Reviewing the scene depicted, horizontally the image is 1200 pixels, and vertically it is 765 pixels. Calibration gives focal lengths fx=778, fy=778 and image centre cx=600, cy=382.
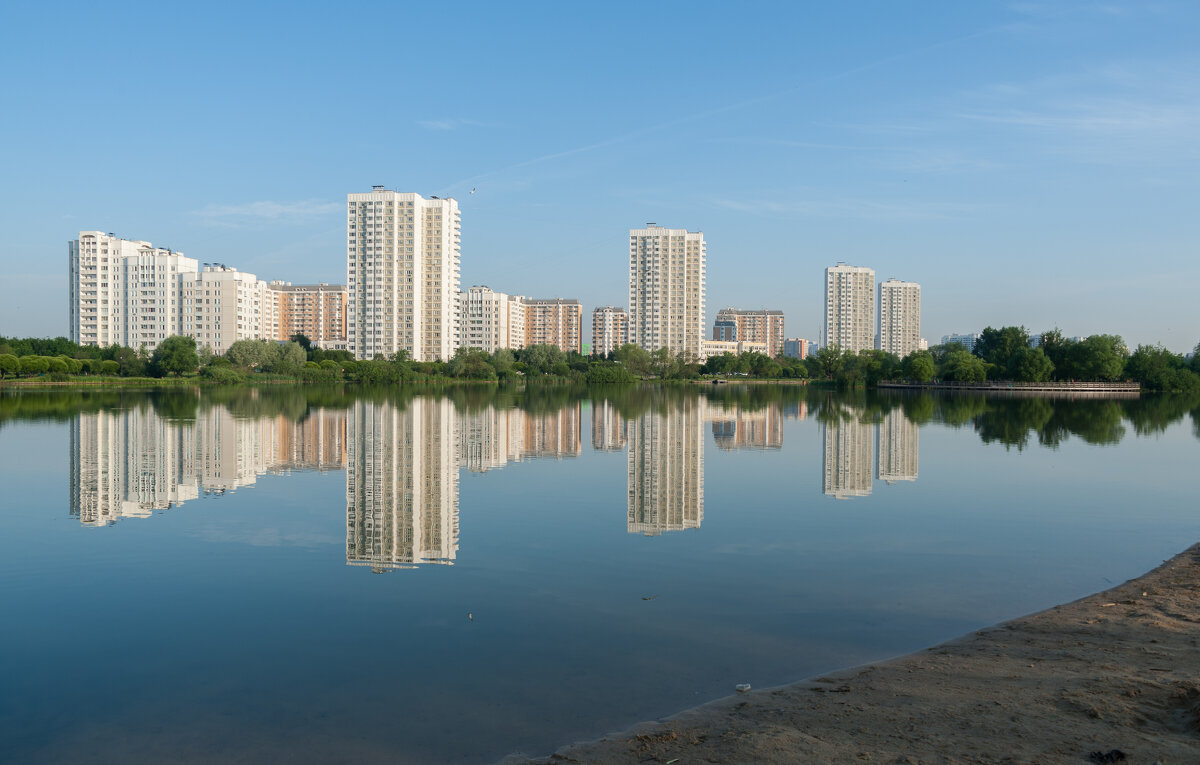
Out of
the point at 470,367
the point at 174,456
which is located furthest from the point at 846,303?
the point at 174,456

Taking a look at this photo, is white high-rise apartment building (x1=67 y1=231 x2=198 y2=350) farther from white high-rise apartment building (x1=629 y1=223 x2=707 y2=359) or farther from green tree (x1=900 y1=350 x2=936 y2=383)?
green tree (x1=900 y1=350 x2=936 y2=383)

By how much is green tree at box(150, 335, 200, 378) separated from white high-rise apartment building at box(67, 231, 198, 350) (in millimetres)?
34779

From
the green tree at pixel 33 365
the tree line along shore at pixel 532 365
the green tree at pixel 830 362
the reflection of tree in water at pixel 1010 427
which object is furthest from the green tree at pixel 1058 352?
the green tree at pixel 33 365

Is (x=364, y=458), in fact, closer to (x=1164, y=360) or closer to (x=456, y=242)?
(x=456, y=242)

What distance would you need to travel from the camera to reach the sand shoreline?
460 cm

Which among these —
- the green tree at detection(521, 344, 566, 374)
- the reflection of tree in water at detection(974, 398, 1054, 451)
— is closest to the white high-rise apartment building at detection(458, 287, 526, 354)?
the green tree at detection(521, 344, 566, 374)

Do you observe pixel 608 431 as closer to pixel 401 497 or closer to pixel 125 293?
pixel 401 497

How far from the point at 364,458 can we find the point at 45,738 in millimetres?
15397

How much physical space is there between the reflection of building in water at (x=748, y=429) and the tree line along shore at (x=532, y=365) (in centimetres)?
5646

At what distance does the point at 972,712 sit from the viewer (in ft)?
17.1

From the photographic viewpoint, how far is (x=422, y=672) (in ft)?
20.7

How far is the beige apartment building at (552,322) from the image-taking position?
18525 centimetres

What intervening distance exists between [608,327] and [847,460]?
17017 cm

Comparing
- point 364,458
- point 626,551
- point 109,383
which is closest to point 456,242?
point 109,383
